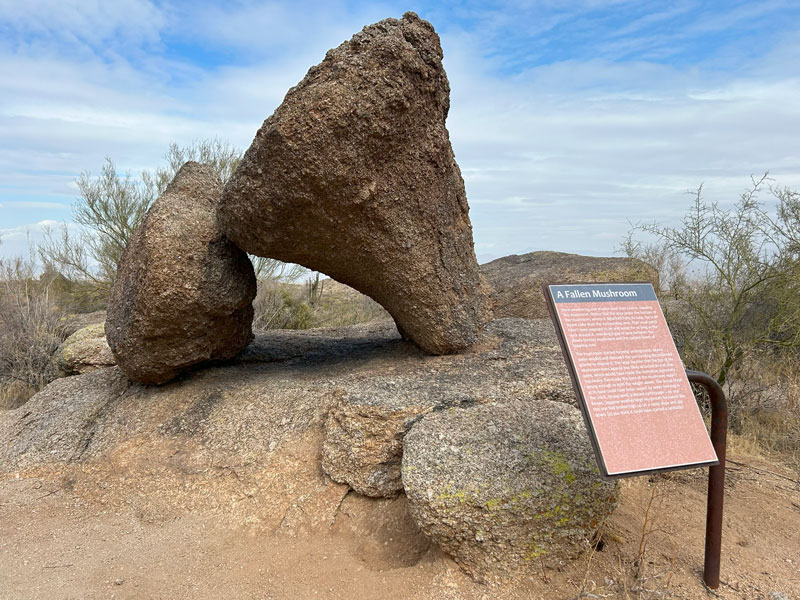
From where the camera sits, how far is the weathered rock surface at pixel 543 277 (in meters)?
6.50

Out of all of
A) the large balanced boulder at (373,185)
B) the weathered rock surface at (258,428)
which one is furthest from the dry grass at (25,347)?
the large balanced boulder at (373,185)

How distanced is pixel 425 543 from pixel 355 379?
1.29 metres

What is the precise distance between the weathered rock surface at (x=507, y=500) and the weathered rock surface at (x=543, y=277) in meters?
3.22

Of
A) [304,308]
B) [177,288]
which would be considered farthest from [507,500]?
[304,308]

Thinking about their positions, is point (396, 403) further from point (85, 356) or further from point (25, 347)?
point (25, 347)

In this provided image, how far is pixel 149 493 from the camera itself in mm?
3803

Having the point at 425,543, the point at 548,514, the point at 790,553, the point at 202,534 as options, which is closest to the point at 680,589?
the point at 548,514

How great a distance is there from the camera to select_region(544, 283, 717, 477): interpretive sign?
2.40 m

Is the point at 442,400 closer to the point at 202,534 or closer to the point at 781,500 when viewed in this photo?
the point at 202,534

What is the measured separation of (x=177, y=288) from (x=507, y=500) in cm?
236

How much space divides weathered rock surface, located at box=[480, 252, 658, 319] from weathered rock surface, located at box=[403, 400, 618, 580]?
10.6 ft

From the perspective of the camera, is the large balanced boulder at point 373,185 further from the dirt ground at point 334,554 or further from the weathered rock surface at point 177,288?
the dirt ground at point 334,554

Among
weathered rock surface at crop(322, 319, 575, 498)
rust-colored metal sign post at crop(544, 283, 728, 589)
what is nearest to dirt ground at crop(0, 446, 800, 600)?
weathered rock surface at crop(322, 319, 575, 498)

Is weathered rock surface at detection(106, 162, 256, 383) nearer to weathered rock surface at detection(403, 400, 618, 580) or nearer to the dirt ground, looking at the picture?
the dirt ground
